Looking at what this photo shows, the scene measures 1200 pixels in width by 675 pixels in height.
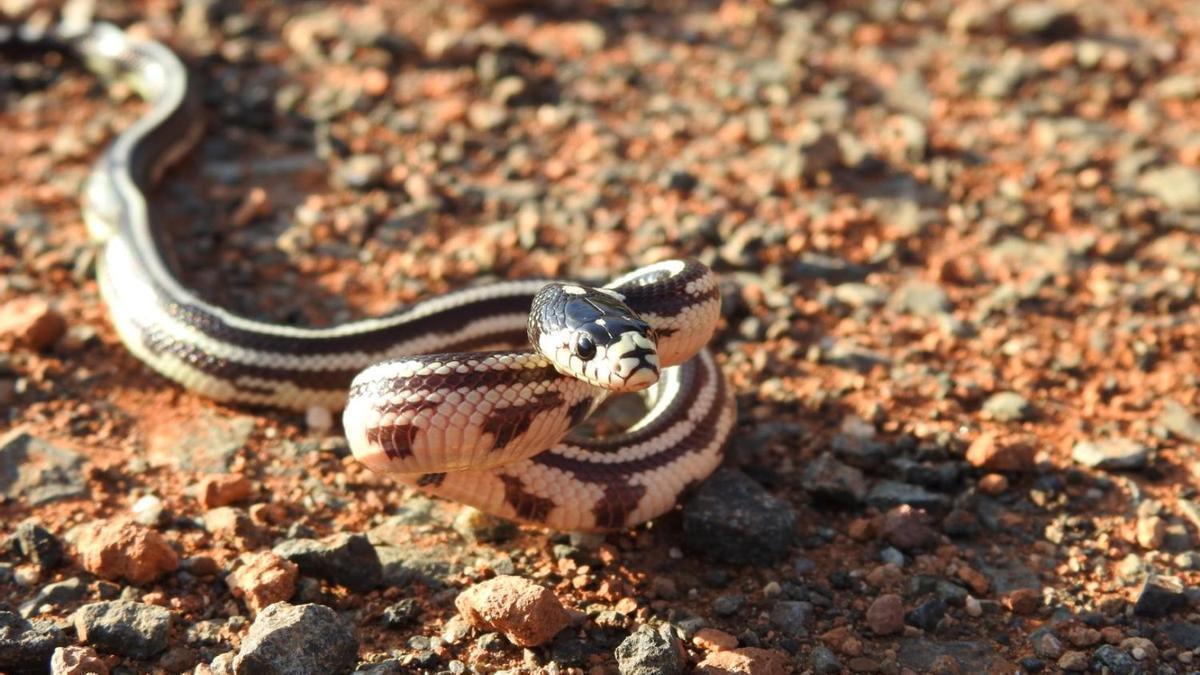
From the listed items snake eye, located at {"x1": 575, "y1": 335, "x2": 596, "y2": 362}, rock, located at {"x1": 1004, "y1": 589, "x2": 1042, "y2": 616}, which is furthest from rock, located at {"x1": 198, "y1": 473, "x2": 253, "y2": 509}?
rock, located at {"x1": 1004, "y1": 589, "x2": 1042, "y2": 616}

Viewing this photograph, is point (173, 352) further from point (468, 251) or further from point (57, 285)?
point (468, 251)

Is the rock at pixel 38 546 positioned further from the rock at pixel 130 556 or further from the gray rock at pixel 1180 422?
the gray rock at pixel 1180 422

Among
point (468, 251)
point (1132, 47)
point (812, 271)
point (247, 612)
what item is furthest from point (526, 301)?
point (1132, 47)

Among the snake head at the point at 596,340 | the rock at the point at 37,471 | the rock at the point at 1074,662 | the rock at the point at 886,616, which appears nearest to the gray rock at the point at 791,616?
the rock at the point at 886,616

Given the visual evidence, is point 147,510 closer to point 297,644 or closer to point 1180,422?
point 297,644

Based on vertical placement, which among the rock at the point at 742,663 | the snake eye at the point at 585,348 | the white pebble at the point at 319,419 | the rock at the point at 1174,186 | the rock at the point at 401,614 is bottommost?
the white pebble at the point at 319,419

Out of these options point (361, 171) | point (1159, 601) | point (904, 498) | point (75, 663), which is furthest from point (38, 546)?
point (1159, 601)
